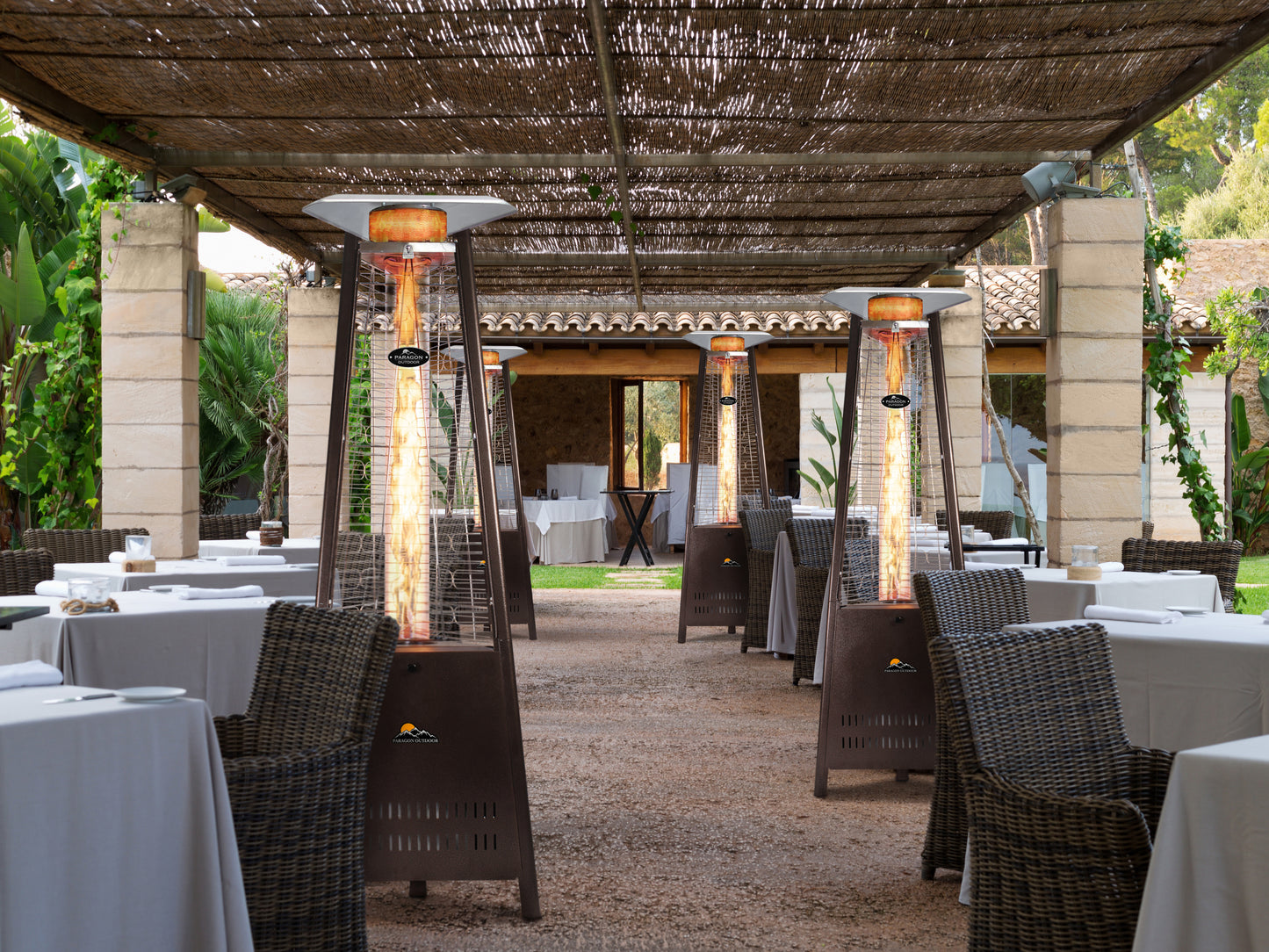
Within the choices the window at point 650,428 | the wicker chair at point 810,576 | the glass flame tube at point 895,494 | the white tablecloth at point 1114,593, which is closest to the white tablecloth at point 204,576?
the glass flame tube at point 895,494

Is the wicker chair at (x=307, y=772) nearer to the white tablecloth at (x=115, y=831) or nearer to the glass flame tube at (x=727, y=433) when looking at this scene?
the white tablecloth at (x=115, y=831)

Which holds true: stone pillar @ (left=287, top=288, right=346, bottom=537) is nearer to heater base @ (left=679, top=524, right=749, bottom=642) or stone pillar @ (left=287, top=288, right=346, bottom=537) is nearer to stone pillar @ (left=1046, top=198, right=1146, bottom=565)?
heater base @ (left=679, top=524, right=749, bottom=642)

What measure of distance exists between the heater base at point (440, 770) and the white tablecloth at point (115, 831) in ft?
2.66

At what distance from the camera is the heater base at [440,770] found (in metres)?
2.86

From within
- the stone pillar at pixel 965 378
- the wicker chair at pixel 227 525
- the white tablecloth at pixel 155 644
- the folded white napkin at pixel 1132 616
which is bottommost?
the white tablecloth at pixel 155 644

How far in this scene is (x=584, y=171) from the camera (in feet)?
20.2

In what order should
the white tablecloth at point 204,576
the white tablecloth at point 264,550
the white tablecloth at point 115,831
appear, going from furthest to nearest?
the white tablecloth at point 264,550 < the white tablecloth at point 204,576 < the white tablecloth at point 115,831

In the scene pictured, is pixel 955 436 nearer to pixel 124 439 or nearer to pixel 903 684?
pixel 903 684

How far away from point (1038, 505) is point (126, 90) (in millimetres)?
9626

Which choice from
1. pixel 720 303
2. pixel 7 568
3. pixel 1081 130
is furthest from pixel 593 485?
pixel 7 568

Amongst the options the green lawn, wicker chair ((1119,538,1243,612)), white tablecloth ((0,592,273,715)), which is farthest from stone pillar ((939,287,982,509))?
white tablecloth ((0,592,273,715))

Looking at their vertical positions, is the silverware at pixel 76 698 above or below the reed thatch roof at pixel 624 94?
below

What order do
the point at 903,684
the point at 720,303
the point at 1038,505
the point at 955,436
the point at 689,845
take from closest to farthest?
1. the point at 689,845
2. the point at 903,684
3. the point at 955,436
4. the point at 720,303
5. the point at 1038,505

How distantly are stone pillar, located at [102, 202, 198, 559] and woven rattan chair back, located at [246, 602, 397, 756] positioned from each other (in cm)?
312
